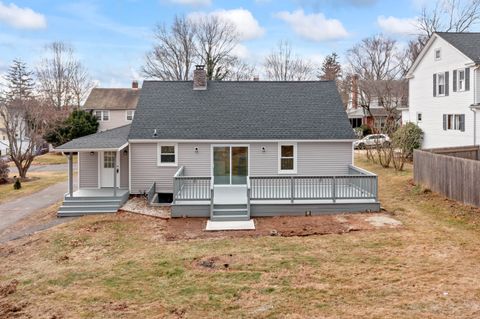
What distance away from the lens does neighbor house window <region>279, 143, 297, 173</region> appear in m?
20.0

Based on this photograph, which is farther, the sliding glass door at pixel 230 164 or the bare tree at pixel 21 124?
the bare tree at pixel 21 124

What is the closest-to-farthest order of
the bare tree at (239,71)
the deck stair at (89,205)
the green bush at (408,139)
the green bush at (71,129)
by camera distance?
1. the deck stair at (89,205)
2. the green bush at (408,139)
3. the green bush at (71,129)
4. the bare tree at (239,71)

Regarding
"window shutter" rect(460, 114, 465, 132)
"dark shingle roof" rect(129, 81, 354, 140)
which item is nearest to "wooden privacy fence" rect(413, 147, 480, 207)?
"dark shingle roof" rect(129, 81, 354, 140)

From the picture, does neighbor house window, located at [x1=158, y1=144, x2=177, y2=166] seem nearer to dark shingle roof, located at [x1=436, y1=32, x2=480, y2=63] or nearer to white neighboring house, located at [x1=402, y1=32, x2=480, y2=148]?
white neighboring house, located at [x1=402, y1=32, x2=480, y2=148]

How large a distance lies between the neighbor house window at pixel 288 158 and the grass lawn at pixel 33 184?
1453cm

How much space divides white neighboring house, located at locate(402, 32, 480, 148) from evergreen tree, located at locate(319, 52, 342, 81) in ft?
120

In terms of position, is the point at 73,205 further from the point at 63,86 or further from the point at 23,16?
the point at 63,86

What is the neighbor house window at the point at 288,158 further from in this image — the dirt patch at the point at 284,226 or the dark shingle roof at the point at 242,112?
the dirt patch at the point at 284,226

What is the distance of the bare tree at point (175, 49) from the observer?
51.6m

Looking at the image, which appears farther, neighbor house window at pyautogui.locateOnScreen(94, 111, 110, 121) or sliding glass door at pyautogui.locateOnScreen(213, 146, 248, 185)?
neighbor house window at pyautogui.locateOnScreen(94, 111, 110, 121)

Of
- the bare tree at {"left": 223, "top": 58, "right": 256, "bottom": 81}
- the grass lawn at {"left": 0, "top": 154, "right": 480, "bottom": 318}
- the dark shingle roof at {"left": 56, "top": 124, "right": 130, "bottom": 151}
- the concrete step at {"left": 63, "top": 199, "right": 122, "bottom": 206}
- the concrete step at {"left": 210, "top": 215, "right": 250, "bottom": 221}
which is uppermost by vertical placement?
the bare tree at {"left": 223, "top": 58, "right": 256, "bottom": 81}

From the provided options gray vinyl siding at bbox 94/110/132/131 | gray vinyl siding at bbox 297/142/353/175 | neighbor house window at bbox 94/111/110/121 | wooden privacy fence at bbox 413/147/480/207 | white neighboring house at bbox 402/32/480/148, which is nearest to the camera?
wooden privacy fence at bbox 413/147/480/207

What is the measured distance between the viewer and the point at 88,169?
20.1 meters

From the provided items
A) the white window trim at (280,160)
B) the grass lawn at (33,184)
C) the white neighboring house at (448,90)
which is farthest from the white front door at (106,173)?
the white neighboring house at (448,90)
